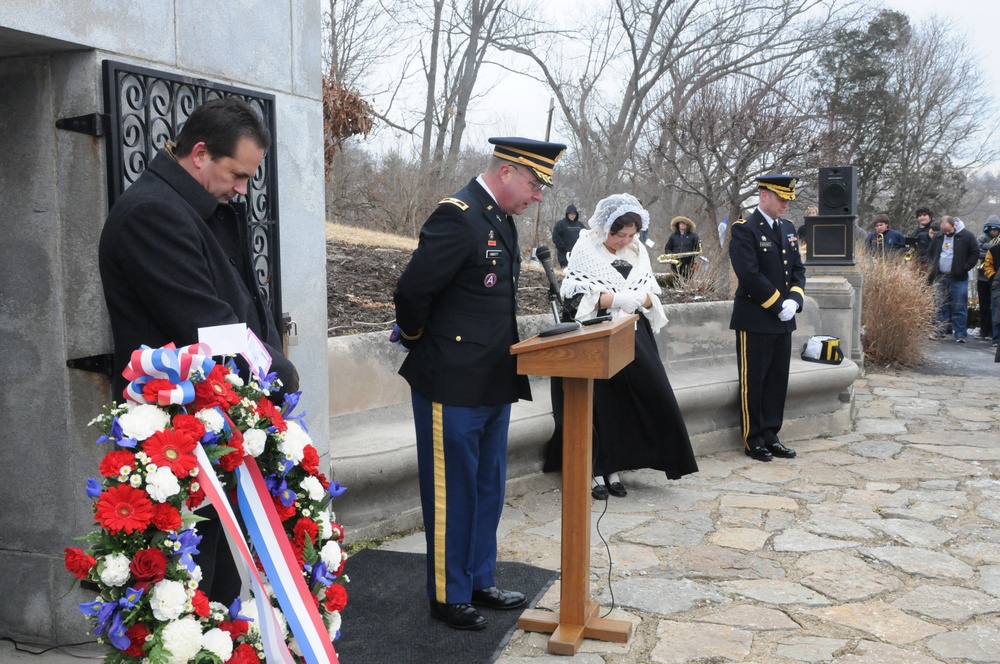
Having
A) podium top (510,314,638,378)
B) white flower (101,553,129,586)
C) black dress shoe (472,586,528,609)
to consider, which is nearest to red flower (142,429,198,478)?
white flower (101,553,129,586)

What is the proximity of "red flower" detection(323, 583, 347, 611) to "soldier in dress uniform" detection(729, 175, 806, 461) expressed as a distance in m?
4.80

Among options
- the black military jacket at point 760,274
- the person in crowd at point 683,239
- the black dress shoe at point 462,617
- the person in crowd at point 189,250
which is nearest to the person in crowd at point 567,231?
the person in crowd at point 683,239

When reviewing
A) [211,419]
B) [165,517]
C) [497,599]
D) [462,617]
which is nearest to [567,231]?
[497,599]

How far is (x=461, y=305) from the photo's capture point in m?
3.83

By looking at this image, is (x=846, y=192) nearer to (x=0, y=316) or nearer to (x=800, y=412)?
(x=800, y=412)

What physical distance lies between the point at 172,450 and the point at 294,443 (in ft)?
1.26

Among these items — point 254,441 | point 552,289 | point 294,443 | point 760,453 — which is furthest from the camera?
point 760,453

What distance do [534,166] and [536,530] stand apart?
2.30m

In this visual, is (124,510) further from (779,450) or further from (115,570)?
(779,450)

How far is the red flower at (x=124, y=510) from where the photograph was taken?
216cm

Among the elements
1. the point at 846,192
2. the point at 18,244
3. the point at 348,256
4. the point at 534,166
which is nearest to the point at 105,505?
the point at 18,244

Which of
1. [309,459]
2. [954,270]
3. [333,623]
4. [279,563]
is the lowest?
[333,623]

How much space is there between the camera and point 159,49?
11.3ft

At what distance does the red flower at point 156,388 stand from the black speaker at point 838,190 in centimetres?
999
